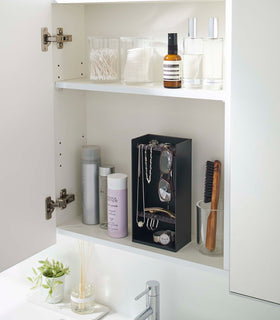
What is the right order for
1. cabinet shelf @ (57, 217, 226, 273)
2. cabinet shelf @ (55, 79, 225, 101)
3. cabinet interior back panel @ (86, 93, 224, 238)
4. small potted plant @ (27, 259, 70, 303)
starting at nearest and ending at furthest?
cabinet shelf @ (55, 79, 225, 101), cabinet shelf @ (57, 217, 226, 273), cabinet interior back panel @ (86, 93, 224, 238), small potted plant @ (27, 259, 70, 303)

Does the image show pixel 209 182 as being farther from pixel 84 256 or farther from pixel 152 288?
pixel 84 256

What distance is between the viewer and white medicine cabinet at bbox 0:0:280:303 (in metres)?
1.01

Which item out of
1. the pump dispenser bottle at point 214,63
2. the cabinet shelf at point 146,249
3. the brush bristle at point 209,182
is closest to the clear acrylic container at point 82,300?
the cabinet shelf at point 146,249

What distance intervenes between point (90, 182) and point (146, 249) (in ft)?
0.88

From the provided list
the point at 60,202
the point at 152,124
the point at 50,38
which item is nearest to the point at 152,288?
the point at 60,202

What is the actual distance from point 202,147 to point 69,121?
1.23ft

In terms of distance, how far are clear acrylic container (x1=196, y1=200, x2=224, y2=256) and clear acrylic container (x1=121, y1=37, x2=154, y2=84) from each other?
34 cm

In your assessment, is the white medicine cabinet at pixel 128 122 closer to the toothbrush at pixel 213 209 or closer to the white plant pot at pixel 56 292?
the toothbrush at pixel 213 209

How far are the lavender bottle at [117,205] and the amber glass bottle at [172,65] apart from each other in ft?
1.00

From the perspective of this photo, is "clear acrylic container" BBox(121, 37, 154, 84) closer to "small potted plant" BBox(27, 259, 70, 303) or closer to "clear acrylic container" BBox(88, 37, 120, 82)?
"clear acrylic container" BBox(88, 37, 120, 82)

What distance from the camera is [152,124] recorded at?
4.65 ft

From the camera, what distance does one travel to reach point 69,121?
1.45m

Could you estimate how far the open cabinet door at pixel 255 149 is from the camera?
969 millimetres

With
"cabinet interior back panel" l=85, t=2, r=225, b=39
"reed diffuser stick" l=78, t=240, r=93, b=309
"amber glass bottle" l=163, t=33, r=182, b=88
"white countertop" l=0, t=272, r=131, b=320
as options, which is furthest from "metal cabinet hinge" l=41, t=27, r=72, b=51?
"white countertop" l=0, t=272, r=131, b=320
